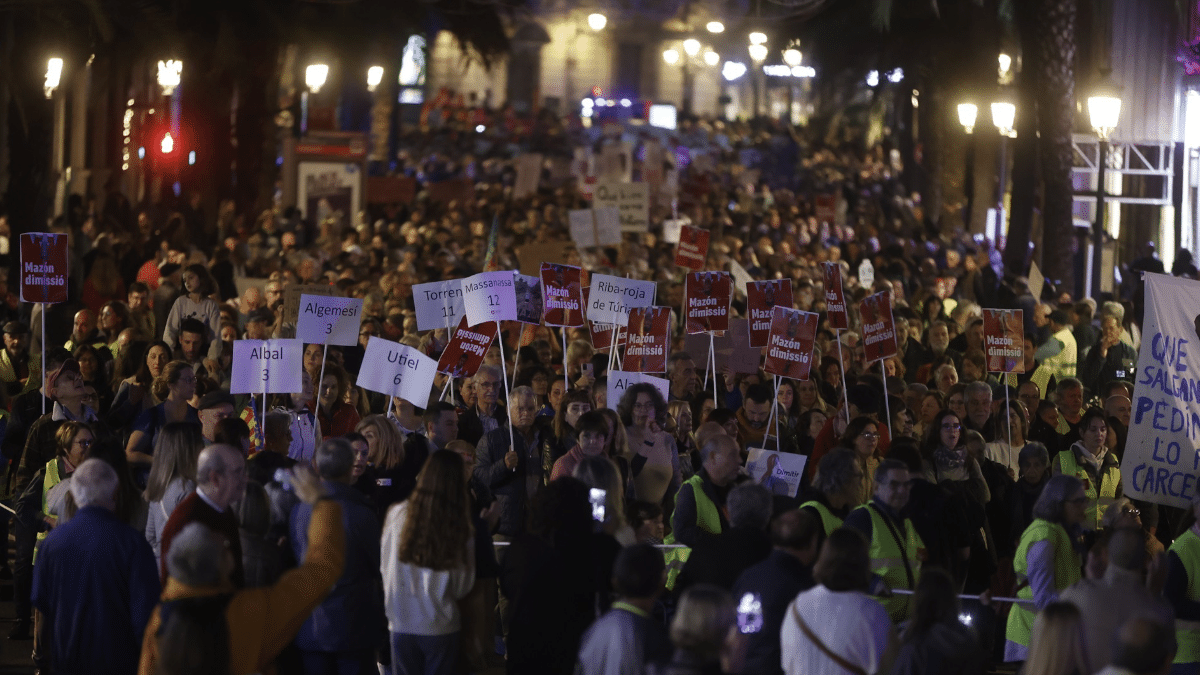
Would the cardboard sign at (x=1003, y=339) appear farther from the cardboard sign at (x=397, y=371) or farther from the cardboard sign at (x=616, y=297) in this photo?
the cardboard sign at (x=397, y=371)

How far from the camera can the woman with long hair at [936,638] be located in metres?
5.85

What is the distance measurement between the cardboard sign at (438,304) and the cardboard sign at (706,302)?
185 centimetres

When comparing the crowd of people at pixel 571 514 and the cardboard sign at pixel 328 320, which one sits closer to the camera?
the crowd of people at pixel 571 514

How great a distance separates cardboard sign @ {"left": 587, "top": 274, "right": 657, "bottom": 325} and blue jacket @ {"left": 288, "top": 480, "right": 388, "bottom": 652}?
612cm

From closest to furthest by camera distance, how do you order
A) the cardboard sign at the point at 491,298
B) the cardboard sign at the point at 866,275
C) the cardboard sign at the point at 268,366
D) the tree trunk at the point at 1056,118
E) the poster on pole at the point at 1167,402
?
the poster on pole at the point at 1167,402, the cardboard sign at the point at 268,366, the cardboard sign at the point at 491,298, the cardboard sign at the point at 866,275, the tree trunk at the point at 1056,118

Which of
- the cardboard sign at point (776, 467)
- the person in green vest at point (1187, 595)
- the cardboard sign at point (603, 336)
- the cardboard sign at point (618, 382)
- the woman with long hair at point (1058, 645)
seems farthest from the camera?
the cardboard sign at point (603, 336)

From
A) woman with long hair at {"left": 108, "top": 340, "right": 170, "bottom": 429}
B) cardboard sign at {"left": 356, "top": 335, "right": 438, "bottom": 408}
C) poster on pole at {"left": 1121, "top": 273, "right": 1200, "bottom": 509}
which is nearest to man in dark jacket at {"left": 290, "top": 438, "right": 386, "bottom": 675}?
cardboard sign at {"left": 356, "top": 335, "right": 438, "bottom": 408}

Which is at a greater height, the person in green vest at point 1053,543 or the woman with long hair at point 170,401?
the woman with long hair at point 170,401

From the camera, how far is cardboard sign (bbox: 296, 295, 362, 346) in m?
11.5

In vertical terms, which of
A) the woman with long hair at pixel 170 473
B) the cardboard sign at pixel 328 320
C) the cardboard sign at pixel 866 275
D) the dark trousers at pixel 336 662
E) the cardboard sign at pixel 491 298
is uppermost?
the cardboard sign at pixel 866 275

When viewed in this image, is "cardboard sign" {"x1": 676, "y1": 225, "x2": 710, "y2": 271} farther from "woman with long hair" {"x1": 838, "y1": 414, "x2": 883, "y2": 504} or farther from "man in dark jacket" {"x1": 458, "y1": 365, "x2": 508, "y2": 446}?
"woman with long hair" {"x1": 838, "y1": 414, "x2": 883, "y2": 504}

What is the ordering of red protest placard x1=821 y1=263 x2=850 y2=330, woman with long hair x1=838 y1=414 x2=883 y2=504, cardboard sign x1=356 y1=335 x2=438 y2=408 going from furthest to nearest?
red protest placard x1=821 y1=263 x2=850 y2=330
cardboard sign x1=356 y1=335 x2=438 y2=408
woman with long hair x1=838 y1=414 x2=883 y2=504

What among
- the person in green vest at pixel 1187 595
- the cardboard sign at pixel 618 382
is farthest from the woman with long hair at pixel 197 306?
the person in green vest at pixel 1187 595

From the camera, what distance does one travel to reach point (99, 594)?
249 inches
